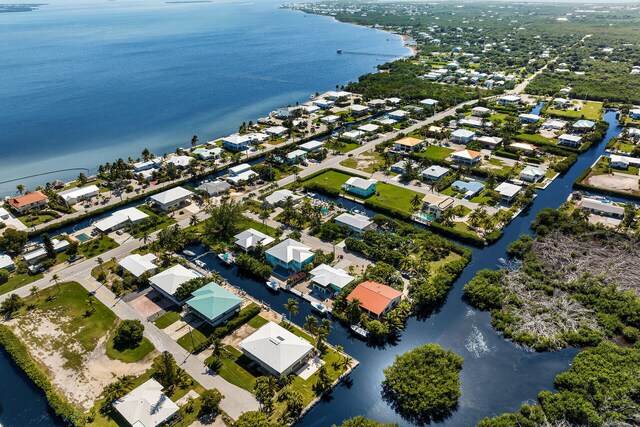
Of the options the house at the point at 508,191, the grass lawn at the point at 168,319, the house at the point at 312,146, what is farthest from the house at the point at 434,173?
the grass lawn at the point at 168,319

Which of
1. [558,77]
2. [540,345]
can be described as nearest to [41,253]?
[540,345]

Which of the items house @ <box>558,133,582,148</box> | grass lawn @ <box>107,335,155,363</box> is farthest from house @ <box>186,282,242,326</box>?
house @ <box>558,133,582,148</box>

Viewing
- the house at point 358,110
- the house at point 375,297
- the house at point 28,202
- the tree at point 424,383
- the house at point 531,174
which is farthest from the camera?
the house at point 358,110

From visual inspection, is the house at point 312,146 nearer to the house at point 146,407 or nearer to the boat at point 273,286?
the boat at point 273,286

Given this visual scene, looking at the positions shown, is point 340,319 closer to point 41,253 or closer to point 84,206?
point 41,253

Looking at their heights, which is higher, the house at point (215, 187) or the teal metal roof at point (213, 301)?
the teal metal roof at point (213, 301)

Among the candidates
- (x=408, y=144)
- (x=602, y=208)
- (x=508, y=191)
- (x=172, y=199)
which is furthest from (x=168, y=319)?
(x=602, y=208)
